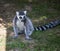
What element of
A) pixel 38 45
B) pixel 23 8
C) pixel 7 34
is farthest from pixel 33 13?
pixel 38 45

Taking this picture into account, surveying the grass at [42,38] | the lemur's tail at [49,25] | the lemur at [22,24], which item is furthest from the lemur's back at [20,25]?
the lemur's tail at [49,25]

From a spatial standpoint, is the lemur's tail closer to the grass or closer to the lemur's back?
the grass

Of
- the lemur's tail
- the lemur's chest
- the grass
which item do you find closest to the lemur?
the lemur's chest

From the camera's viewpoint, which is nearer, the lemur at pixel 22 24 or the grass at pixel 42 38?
the grass at pixel 42 38

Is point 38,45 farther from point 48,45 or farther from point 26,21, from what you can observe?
point 26,21

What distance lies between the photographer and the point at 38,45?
6.38m

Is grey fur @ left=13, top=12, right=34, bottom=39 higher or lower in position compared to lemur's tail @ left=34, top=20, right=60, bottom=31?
higher

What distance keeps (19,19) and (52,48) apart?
1.17 m

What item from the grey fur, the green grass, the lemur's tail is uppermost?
the grey fur

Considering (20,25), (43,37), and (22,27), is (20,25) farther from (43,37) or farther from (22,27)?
(43,37)

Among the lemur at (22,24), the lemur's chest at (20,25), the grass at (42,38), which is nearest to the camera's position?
the grass at (42,38)

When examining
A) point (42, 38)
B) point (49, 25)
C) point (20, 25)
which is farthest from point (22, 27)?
point (49, 25)

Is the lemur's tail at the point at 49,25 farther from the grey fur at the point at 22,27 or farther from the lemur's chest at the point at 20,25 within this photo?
the lemur's chest at the point at 20,25

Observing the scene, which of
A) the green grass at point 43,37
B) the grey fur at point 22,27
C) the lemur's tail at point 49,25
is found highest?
the grey fur at point 22,27
